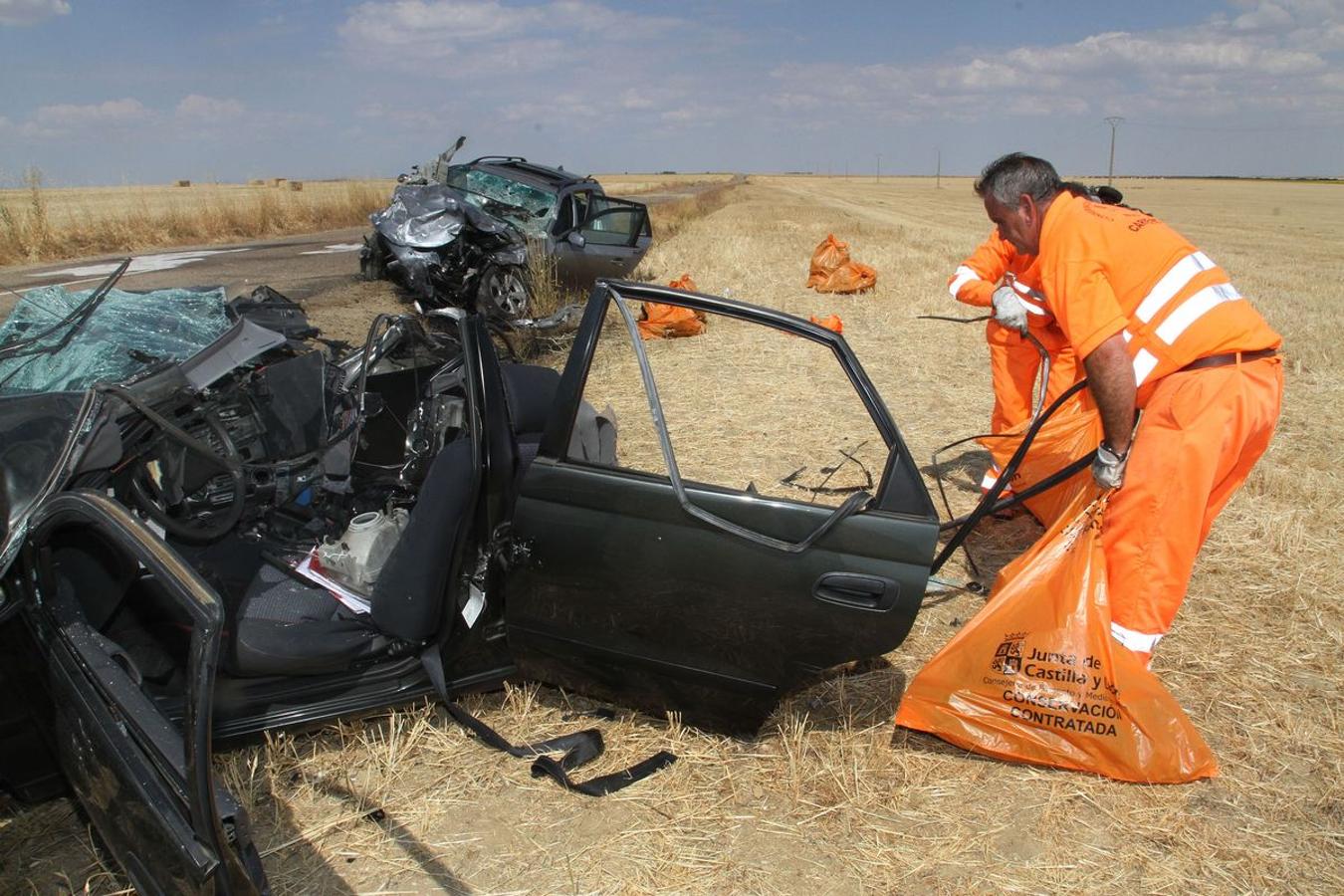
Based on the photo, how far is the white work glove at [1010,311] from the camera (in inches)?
160

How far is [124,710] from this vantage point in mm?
1616

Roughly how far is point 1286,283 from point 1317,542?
38.1 feet

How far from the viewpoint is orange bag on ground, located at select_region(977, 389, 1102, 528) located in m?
3.46

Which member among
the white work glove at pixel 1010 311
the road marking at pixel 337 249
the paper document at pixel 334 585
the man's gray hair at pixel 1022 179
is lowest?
the paper document at pixel 334 585

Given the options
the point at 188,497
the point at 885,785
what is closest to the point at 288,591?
the point at 188,497

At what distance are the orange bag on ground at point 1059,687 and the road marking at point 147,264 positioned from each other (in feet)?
36.9

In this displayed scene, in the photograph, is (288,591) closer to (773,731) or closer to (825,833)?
(773,731)

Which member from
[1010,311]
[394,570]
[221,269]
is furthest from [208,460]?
[221,269]

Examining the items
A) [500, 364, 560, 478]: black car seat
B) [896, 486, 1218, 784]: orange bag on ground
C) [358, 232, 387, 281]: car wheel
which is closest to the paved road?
[358, 232, 387, 281]: car wheel

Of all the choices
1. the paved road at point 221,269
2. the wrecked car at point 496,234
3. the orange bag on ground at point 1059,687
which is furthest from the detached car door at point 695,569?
the paved road at point 221,269

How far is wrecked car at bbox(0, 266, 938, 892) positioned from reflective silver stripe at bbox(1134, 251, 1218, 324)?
1.12 metres

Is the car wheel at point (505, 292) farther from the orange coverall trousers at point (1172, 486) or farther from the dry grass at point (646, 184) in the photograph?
the dry grass at point (646, 184)

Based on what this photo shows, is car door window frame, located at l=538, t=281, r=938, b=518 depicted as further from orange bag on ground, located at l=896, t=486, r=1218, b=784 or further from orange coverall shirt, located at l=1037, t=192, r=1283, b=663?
orange coverall shirt, located at l=1037, t=192, r=1283, b=663

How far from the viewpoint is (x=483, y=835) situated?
7.89ft
